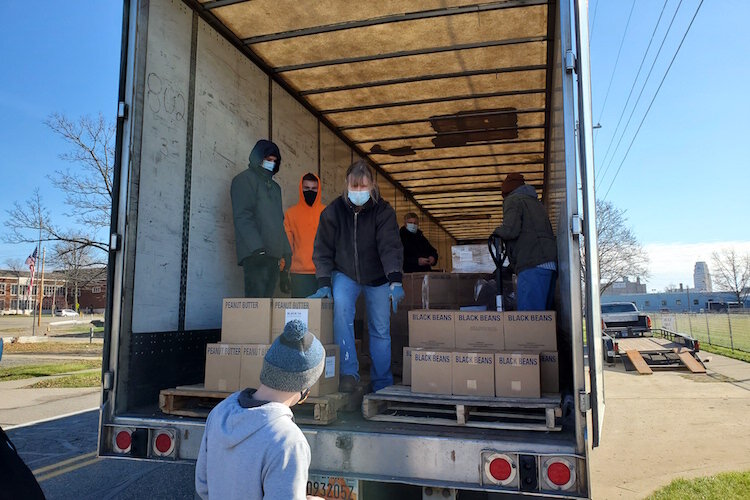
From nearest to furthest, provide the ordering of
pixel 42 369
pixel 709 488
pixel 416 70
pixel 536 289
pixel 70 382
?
Answer: pixel 536 289, pixel 709 488, pixel 416 70, pixel 70 382, pixel 42 369

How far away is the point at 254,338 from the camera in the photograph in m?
3.29

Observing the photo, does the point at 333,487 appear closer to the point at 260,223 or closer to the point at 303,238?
the point at 260,223

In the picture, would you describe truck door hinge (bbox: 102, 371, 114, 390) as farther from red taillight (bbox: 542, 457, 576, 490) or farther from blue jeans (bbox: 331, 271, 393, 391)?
red taillight (bbox: 542, 457, 576, 490)

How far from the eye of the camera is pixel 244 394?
169 cm

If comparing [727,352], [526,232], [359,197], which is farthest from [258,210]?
[727,352]

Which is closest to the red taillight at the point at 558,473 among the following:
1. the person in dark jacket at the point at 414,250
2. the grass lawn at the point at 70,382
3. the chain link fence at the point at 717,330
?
the person in dark jacket at the point at 414,250

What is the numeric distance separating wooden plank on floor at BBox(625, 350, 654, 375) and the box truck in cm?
785

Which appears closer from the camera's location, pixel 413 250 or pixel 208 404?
pixel 208 404

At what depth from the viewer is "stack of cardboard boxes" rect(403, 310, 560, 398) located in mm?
2918

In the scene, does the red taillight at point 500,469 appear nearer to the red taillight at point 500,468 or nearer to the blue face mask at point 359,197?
the red taillight at point 500,468

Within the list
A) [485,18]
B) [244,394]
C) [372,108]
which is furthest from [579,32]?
[372,108]

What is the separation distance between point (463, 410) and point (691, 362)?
12.2 metres

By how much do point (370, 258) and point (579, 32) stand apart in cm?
190

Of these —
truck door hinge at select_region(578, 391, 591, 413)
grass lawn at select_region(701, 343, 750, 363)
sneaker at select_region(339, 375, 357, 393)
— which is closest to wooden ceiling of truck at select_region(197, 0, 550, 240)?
sneaker at select_region(339, 375, 357, 393)
